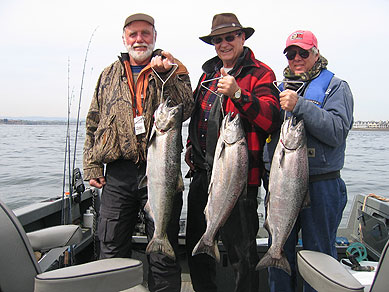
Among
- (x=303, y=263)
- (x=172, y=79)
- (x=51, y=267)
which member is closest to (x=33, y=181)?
(x=51, y=267)

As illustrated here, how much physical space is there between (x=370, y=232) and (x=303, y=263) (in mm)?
2531

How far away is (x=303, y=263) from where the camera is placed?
2.15 m

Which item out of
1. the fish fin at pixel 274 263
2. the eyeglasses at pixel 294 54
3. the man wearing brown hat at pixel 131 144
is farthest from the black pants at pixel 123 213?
the eyeglasses at pixel 294 54

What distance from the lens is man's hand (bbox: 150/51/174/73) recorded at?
289 cm

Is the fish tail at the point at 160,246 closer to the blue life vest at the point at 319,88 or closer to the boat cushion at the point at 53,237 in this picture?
the boat cushion at the point at 53,237

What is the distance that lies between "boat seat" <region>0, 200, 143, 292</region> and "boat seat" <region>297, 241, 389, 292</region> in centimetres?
103

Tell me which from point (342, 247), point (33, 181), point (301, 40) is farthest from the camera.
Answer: point (33, 181)

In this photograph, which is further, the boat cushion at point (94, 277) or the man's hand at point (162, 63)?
the man's hand at point (162, 63)

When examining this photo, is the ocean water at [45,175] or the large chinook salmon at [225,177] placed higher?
the large chinook salmon at [225,177]

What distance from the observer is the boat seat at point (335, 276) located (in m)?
1.86

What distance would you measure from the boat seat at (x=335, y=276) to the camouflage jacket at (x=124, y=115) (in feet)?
5.59

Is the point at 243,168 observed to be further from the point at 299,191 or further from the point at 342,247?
the point at 342,247

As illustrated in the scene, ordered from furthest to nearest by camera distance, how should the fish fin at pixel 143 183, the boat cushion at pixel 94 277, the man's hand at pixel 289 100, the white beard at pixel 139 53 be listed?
the white beard at pixel 139 53 < the fish fin at pixel 143 183 < the man's hand at pixel 289 100 < the boat cushion at pixel 94 277

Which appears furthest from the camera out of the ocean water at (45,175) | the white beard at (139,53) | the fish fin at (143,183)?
the ocean water at (45,175)
